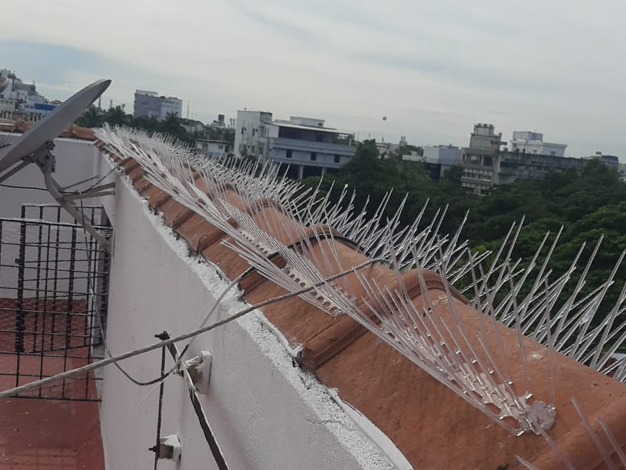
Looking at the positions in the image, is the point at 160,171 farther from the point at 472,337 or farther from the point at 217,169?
the point at 472,337

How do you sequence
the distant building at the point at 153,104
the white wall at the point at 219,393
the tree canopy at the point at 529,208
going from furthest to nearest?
the distant building at the point at 153,104 → the tree canopy at the point at 529,208 → the white wall at the point at 219,393

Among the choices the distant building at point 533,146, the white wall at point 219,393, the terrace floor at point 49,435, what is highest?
the distant building at point 533,146

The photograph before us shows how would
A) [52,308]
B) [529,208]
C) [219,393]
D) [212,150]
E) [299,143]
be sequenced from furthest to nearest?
[299,143] → [529,208] → [212,150] → [52,308] → [219,393]

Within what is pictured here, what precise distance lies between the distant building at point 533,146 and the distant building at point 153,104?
34.2m

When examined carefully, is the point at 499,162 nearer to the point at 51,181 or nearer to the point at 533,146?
the point at 533,146

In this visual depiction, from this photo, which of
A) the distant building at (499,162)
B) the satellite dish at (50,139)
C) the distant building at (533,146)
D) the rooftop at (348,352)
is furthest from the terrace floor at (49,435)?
the distant building at (533,146)

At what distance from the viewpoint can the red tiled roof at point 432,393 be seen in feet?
2.45

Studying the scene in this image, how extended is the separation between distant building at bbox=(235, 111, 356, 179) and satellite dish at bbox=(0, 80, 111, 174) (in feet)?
93.0

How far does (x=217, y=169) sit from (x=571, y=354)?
262cm

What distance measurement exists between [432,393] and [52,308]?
591cm

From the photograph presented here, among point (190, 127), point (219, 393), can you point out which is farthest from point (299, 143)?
point (219, 393)

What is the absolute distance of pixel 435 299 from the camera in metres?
1.18

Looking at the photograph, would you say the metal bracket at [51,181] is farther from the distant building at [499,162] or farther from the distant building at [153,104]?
the distant building at [153,104]

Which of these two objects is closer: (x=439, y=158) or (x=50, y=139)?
(x=50, y=139)
